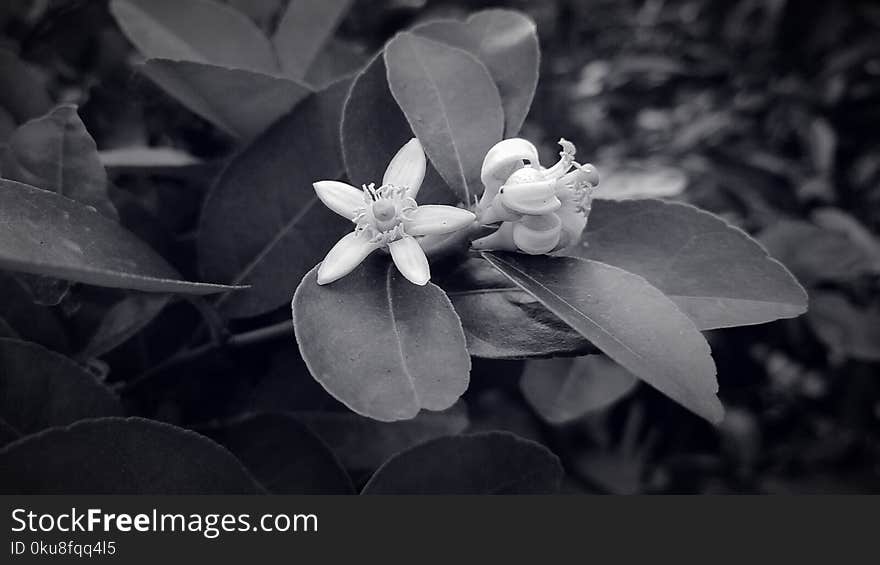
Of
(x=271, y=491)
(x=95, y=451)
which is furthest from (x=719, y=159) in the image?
(x=95, y=451)

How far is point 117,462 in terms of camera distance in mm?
610

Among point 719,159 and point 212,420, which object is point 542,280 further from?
point 719,159

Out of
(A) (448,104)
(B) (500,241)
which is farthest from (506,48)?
(B) (500,241)

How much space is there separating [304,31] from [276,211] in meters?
0.30

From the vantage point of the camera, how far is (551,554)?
2.16ft

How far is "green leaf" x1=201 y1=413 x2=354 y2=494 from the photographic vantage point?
29.9 inches

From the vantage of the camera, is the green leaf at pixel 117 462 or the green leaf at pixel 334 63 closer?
the green leaf at pixel 117 462

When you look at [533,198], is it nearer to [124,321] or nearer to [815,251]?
[124,321]

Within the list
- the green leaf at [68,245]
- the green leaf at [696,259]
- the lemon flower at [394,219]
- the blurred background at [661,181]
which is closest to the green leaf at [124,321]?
the blurred background at [661,181]

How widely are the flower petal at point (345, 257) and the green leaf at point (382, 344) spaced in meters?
0.01

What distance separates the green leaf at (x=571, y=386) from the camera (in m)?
1.03

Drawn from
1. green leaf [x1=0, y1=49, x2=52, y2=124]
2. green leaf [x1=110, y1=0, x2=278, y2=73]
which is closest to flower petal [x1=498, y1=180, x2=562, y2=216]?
green leaf [x1=110, y1=0, x2=278, y2=73]

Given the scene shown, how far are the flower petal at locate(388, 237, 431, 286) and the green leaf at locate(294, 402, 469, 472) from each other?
304 mm

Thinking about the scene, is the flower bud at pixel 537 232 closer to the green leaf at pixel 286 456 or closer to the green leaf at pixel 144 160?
the green leaf at pixel 286 456
